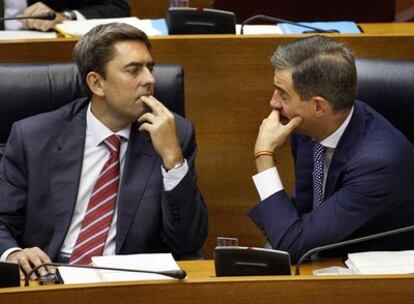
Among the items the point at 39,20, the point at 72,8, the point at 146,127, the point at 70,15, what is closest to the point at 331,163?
the point at 146,127

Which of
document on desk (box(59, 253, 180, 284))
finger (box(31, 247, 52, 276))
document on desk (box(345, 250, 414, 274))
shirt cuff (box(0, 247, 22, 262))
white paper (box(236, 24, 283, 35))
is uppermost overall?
white paper (box(236, 24, 283, 35))

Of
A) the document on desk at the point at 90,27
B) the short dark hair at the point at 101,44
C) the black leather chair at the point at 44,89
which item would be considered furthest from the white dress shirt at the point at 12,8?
the short dark hair at the point at 101,44

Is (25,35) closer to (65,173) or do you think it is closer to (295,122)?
(65,173)

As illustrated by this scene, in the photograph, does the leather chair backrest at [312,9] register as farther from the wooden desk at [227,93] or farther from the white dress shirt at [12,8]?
the wooden desk at [227,93]

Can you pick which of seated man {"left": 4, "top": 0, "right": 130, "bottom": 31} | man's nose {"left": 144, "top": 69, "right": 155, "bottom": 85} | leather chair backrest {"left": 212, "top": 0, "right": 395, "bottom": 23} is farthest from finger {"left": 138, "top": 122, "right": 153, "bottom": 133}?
leather chair backrest {"left": 212, "top": 0, "right": 395, "bottom": 23}

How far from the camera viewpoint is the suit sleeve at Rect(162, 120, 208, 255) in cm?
256

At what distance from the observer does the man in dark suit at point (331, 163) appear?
7.88 feet

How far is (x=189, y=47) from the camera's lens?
3156 millimetres

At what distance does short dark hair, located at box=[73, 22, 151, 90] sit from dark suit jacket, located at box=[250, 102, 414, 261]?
1.72 ft

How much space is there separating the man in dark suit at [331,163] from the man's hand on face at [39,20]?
113cm

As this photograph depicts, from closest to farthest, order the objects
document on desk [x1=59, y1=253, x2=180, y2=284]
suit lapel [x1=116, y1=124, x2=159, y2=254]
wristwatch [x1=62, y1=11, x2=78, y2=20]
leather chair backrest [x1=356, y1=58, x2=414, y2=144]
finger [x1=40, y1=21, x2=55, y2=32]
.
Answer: document on desk [x1=59, y1=253, x2=180, y2=284]
suit lapel [x1=116, y1=124, x2=159, y2=254]
leather chair backrest [x1=356, y1=58, x2=414, y2=144]
finger [x1=40, y1=21, x2=55, y2=32]
wristwatch [x1=62, y1=11, x2=78, y2=20]

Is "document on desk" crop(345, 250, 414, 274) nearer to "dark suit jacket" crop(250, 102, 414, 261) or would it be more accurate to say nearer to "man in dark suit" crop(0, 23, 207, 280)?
"dark suit jacket" crop(250, 102, 414, 261)

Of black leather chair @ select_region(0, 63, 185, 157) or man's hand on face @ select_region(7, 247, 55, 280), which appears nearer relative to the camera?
man's hand on face @ select_region(7, 247, 55, 280)

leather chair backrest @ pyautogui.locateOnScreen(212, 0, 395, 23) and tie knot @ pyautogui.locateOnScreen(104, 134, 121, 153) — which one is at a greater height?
tie knot @ pyautogui.locateOnScreen(104, 134, 121, 153)
